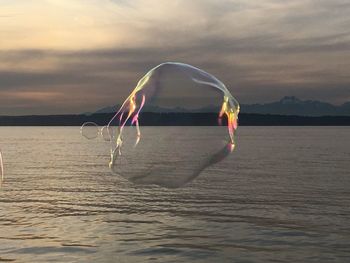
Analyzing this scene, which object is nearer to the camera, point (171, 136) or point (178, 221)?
point (171, 136)

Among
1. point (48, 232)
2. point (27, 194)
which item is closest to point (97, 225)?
point (48, 232)

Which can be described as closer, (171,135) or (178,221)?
(171,135)

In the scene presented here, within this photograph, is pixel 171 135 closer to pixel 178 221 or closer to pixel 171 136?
pixel 171 136

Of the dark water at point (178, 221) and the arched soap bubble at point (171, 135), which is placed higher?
the arched soap bubble at point (171, 135)

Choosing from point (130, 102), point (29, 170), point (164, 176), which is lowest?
point (29, 170)

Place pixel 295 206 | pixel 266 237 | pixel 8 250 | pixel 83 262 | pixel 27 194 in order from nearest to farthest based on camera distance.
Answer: pixel 83 262 → pixel 8 250 → pixel 266 237 → pixel 295 206 → pixel 27 194

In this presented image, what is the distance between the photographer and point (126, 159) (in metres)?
15.1

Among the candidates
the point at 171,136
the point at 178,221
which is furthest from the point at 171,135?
the point at 178,221

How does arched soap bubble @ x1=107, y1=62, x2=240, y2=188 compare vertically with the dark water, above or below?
above

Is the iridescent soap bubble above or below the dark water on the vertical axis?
above

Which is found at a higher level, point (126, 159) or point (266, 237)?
point (126, 159)

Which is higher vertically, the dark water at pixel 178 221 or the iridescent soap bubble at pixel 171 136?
the iridescent soap bubble at pixel 171 136

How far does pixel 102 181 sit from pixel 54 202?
1622cm

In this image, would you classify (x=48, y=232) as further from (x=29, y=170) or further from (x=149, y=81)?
(x=29, y=170)
